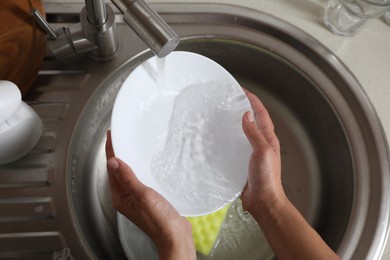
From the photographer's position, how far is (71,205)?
57 centimetres

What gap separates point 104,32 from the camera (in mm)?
581

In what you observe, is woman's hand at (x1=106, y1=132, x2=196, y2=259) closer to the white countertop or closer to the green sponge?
the green sponge

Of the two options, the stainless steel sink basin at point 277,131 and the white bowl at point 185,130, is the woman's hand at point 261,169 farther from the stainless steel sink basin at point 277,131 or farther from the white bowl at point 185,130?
the stainless steel sink basin at point 277,131

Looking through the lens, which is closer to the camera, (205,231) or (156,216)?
(156,216)

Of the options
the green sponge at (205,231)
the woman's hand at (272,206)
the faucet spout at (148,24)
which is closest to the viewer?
the faucet spout at (148,24)

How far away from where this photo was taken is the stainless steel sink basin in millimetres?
567

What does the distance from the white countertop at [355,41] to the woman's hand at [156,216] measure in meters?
0.38

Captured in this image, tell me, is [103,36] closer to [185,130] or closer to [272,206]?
[185,130]

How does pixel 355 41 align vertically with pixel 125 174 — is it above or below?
above

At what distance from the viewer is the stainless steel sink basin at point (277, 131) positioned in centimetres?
57

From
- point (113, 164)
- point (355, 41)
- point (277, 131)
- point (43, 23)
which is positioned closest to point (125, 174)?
point (113, 164)

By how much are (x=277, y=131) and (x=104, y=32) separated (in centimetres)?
42

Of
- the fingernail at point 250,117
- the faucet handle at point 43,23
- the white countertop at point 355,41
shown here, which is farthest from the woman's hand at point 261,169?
the faucet handle at point 43,23

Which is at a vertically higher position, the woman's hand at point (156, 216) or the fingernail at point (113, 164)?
the fingernail at point (113, 164)
